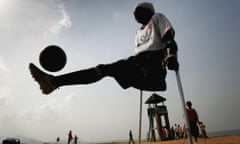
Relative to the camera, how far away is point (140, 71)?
4.10 meters

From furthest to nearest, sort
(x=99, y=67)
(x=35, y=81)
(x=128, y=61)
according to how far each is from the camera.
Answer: (x=128, y=61), (x=99, y=67), (x=35, y=81)

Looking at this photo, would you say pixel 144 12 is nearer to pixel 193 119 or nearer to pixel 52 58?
pixel 52 58

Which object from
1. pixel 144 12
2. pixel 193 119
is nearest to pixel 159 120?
pixel 193 119

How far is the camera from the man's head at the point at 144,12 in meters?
4.64

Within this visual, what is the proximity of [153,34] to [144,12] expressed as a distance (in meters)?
0.76

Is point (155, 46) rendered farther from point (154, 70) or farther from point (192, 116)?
point (192, 116)

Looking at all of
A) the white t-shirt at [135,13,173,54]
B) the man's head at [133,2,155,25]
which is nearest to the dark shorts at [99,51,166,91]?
the white t-shirt at [135,13,173,54]

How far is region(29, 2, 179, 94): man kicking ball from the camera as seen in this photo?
138 inches

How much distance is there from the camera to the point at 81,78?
3570 millimetres

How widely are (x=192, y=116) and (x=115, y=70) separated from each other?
8.70 metres

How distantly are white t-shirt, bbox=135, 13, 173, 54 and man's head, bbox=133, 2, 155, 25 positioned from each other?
0.83 ft

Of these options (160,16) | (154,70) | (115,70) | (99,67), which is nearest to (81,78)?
(99,67)

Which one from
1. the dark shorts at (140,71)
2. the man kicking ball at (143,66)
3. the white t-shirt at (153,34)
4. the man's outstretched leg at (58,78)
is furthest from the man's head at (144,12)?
the man's outstretched leg at (58,78)

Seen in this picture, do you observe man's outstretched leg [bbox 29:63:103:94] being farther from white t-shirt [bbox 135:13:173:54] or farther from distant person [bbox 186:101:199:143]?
distant person [bbox 186:101:199:143]
